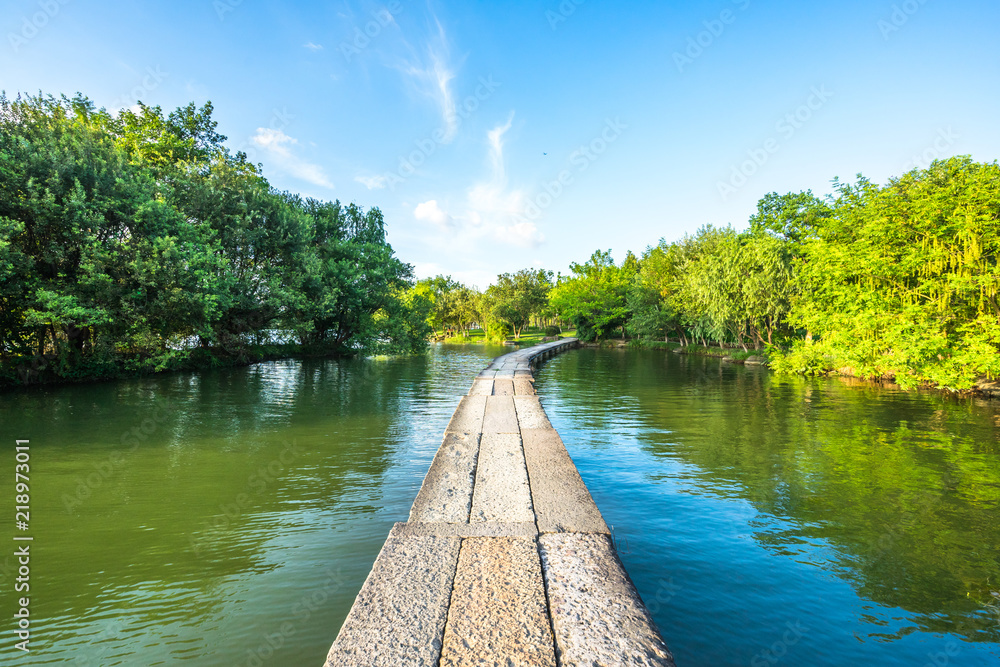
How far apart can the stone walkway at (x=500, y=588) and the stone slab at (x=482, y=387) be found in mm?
7898

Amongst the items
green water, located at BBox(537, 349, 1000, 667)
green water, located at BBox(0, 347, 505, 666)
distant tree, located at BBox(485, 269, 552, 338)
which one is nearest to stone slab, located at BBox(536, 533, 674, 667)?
green water, located at BBox(537, 349, 1000, 667)

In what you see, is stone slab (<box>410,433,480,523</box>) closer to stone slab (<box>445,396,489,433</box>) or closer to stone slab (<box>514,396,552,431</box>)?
stone slab (<box>445,396,489,433</box>)

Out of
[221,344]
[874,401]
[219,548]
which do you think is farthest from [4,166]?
[874,401]

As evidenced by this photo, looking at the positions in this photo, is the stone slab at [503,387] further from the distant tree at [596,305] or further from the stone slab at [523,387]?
the distant tree at [596,305]

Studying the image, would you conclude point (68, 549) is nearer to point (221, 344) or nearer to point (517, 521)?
point (517, 521)

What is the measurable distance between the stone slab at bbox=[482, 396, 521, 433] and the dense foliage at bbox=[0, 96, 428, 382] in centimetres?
1272

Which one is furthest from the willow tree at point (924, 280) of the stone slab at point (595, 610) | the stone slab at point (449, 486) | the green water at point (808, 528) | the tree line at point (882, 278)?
the stone slab at point (595, 610)

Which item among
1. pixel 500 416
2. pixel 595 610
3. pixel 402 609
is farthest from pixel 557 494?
pixel 500 416

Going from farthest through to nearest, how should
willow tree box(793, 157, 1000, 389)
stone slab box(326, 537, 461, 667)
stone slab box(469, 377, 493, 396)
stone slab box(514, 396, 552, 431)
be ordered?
1. stone slab box(469, 377, 493, 396)
2. willow tree box(793, 157, 1000, 389)
3. stone slab box(514, 396, 552, 431)
4. stone slab box(326, 537, 461, 667)

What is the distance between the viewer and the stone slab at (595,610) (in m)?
2.93

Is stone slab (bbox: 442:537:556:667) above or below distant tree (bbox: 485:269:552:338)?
below

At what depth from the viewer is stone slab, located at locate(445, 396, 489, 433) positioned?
9422 mm

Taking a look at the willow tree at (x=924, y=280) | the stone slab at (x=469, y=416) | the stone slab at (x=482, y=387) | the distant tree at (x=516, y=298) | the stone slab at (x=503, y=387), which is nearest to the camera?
the stone slab at (x=469, y=416)

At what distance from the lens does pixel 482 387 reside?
51.3ft
